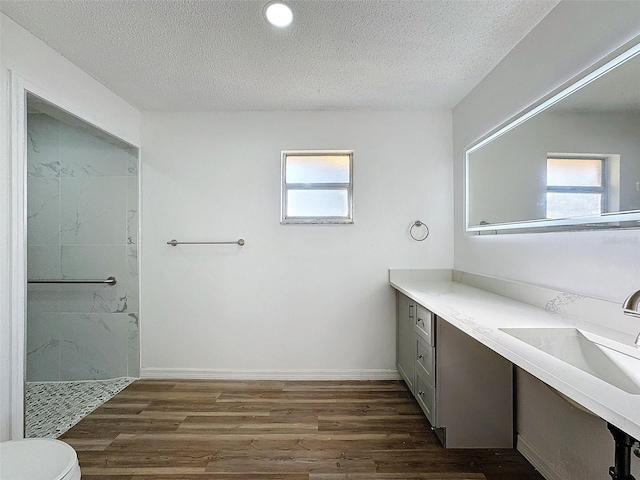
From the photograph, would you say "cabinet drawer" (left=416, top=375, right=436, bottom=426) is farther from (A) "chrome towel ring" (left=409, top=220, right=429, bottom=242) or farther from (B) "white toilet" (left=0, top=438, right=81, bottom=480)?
(B) "white toilet" (left=0, top=438, right=81, bottom=480)

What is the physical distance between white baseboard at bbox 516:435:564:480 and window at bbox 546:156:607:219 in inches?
48.5

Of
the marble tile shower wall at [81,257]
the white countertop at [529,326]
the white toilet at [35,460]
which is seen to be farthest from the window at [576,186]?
the marble tile shower wall at [81,257]

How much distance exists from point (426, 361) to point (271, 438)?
3.41 ft

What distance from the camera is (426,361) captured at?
2.17 m

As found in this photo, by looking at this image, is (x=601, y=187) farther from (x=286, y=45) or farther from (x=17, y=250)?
(x=17, y=250)

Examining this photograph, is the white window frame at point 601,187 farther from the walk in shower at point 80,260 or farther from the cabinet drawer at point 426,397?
the walk in shower at point 80,260

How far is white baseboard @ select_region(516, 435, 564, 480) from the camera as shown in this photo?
172 cm

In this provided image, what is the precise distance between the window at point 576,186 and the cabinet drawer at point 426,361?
0.99 meters

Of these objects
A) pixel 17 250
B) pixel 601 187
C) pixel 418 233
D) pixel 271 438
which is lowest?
pixel 271 438

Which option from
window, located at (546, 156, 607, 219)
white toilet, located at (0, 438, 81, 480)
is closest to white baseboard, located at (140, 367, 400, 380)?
white toilet, located at (0, 438, 81, 480)

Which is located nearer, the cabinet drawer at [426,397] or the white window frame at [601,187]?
the white window frame at [601,187]

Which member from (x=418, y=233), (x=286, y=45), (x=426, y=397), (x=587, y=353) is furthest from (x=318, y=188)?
(x=587, y=353)

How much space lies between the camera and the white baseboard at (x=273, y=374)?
9.78 ft

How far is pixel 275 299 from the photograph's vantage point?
3.00 metres
